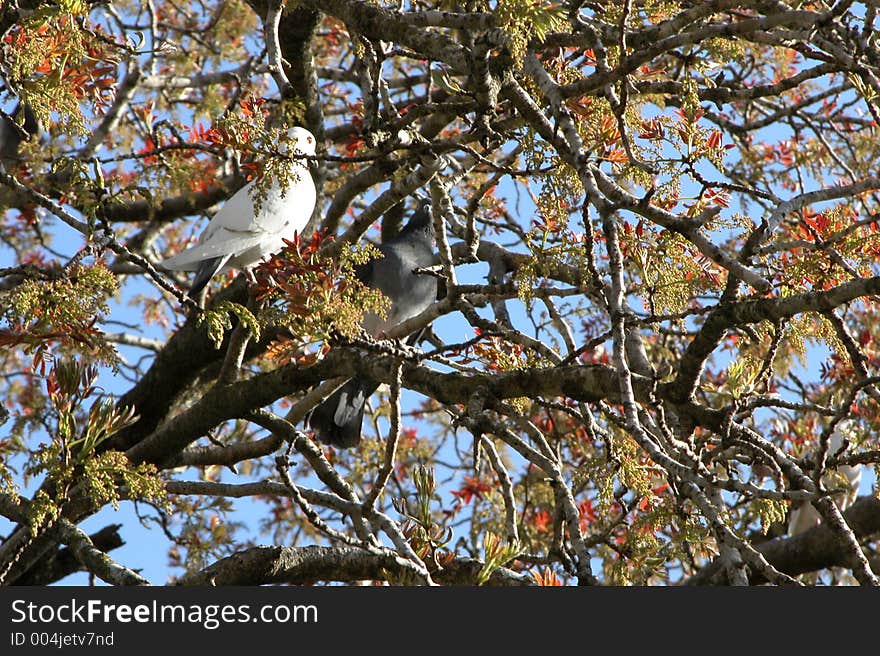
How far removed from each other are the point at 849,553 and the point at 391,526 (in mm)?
1056

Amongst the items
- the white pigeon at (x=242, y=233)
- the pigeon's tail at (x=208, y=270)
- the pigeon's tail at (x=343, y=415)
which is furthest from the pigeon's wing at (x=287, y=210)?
the pigeon's tail at (x=343, y=415)

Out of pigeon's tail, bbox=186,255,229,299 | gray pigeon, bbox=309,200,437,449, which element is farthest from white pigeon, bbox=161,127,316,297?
gray pigeon, bbox=309,200,437,449

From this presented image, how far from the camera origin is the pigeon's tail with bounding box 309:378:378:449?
4.35m

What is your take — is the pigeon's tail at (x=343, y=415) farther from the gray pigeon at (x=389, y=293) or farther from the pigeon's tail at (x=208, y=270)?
the pigeon's tail at (x=208, y=270)

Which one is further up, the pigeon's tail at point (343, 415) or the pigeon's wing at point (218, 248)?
the pigeon's wing at point (218, 248)

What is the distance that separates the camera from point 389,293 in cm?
480

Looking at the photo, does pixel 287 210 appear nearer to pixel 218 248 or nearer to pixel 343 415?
pixel 218 248

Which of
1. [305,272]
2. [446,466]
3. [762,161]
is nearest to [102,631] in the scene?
[305,272]

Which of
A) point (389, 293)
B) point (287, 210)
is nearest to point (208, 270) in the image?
point (287, 210)

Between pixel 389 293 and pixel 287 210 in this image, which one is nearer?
pixel 287 210

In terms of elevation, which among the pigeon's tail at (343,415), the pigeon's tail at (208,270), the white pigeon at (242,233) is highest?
the white pigeon at (242,233)

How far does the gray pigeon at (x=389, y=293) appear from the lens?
437cm

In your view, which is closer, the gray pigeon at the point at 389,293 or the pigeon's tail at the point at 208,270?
the pigeon's tail at the point at 208,270

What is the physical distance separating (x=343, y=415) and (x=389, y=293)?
713mm
